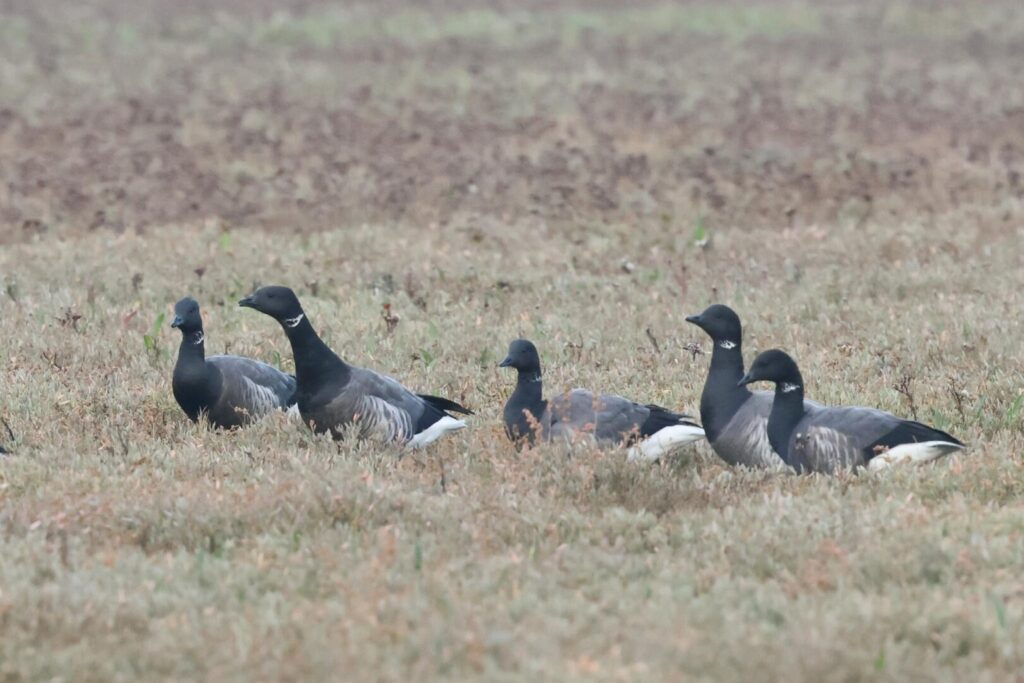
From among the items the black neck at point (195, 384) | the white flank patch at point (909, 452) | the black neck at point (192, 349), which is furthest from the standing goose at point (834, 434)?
the black neck at point (192, 349)

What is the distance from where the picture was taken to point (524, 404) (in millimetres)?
9711

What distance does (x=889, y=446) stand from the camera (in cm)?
873

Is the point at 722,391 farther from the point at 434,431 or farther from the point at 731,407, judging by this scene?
the point at 434,431

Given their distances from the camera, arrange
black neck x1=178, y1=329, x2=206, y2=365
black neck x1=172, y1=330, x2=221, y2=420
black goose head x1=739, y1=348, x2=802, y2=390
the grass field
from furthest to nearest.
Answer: black neck x1=178, y1=329, x2=206, y2=365, black neck x1=172, y1=330, x2=221, y2=420, black goose head x1=739, y1=348, x2=802, y2=390, the grass field

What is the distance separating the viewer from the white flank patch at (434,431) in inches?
379

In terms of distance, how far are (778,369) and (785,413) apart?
27 centimetres

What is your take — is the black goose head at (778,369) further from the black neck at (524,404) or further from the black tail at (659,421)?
the black neck at (524,404)

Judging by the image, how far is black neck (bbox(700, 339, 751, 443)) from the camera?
9.35m

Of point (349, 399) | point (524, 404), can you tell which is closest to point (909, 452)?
point (524, 404)

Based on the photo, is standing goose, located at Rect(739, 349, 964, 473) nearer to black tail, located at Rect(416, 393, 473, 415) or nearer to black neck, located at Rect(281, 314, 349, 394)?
black tail, located at Rect(416, 393, 473, 415)

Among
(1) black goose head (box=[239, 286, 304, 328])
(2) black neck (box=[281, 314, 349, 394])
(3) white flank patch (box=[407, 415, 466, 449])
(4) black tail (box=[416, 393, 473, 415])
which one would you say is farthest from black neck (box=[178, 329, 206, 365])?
(3) white flank patch (box=[407, 415, 466, 449])

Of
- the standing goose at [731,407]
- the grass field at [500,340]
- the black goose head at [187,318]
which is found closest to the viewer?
the grass field at [500,340]

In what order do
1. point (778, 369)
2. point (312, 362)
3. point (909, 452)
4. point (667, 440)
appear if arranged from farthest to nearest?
point (312, 362) < point (667, 440) < point (778, 369) < point (909, 452)

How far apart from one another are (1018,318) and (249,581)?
823cm
